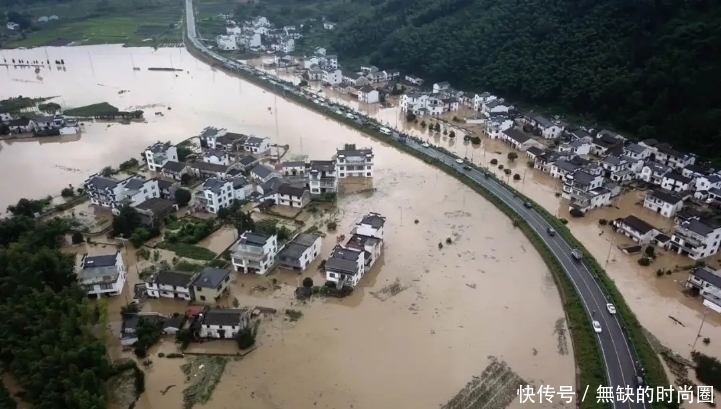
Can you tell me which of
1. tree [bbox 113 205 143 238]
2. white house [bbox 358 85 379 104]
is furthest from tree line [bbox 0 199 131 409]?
white house [bbox 358 85 379 104]

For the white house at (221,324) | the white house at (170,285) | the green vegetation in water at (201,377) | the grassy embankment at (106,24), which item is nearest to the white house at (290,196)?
the white house at (170,285)

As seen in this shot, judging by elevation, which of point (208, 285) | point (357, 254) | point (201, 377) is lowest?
point (201, 377)

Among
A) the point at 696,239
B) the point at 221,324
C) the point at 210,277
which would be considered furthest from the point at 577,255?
the point at 210,277

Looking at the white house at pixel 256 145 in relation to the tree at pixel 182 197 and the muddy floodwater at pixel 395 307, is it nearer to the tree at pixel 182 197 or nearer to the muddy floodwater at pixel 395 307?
the muddy floodwater at pixel 395 307

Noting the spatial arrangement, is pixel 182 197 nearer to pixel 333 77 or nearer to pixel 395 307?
pixel 395 307

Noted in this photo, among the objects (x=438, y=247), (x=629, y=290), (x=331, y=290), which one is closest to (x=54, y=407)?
(x=331, y=290)

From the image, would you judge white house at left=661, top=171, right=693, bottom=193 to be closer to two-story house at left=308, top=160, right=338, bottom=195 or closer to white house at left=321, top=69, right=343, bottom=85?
two-story house at left=308, top=160, right=338, bottom=195
